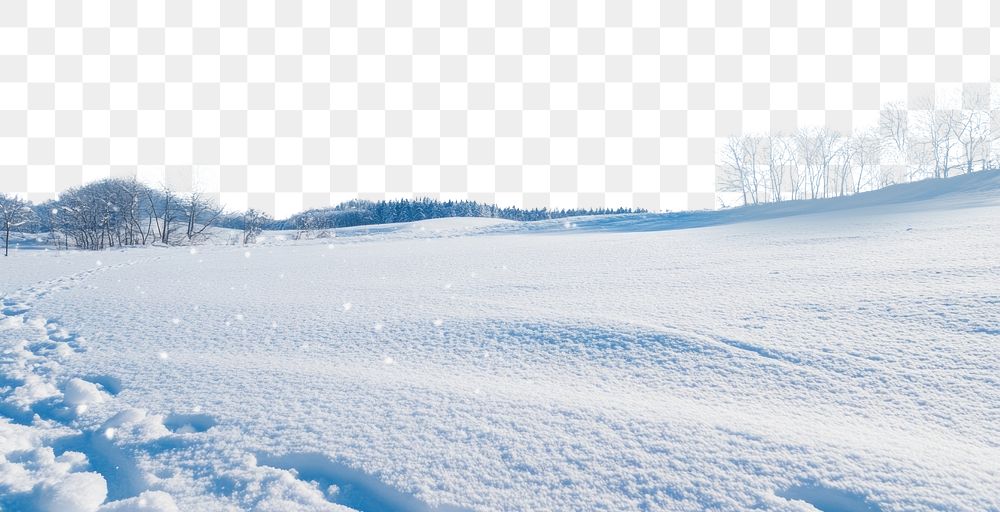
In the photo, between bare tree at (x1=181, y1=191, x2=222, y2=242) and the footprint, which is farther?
Result: bare tree at (x1=181, y1=191, x2=222, y2=242)

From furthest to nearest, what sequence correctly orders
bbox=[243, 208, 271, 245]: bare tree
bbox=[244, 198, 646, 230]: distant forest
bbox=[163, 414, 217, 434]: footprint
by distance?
bbox=[244, 198, 646, 230]: distant forest
bbox=[243, 208, 271, 245]: bare tree
bbox=[163, 414, 217, 434]: footprint

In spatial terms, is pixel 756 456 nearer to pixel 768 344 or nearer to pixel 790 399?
pixel 790 399

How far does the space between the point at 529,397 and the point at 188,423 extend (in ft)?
4.45

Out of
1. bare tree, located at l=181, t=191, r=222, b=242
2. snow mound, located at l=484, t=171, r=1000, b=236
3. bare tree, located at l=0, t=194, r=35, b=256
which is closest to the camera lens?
snow mound, located at l=484, t=171, r=1000, b=236

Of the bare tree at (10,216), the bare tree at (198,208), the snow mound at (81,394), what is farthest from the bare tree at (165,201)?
the snow mound at (81,394)

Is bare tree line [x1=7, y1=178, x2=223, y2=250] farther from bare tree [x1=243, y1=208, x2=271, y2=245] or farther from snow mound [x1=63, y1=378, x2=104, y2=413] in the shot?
snow mound [x1=63, y1=378, x2=104, y2=413]

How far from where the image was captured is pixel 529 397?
2.08 m

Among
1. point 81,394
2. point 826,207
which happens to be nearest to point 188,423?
point 81,394

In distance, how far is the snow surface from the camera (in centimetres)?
151

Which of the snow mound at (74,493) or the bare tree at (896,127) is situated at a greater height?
the bare tree at (896,127)

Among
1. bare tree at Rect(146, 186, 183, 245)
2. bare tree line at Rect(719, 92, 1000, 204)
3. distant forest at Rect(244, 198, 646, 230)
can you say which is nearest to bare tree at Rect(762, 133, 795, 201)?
bare tree line at Rect(719, 92, 1000, 204)

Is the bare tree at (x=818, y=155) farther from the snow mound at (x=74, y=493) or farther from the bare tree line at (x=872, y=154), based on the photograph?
the snow mound at (x=74, y=493)

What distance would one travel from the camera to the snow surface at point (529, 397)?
1512 millimetres

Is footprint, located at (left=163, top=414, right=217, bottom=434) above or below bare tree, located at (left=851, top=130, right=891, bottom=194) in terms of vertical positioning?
below
